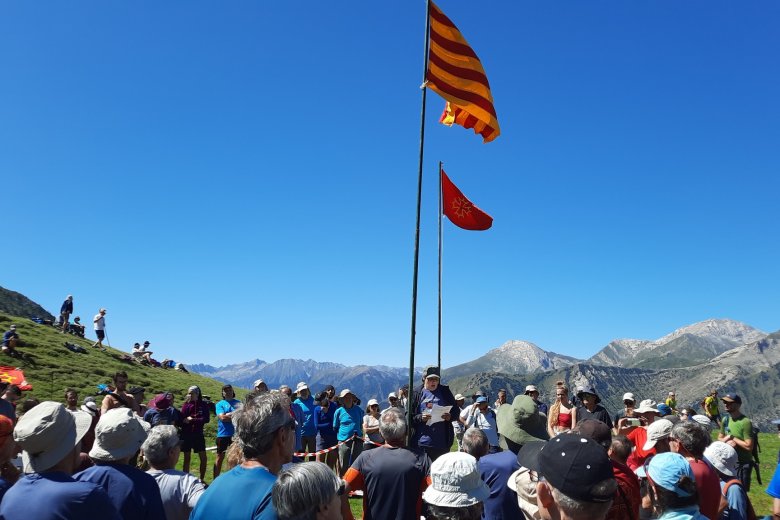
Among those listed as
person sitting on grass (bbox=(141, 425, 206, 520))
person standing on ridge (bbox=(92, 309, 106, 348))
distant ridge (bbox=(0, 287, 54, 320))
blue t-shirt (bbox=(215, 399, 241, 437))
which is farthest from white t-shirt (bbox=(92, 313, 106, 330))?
distant ridge (bbox=(0, 287, 54, 320))

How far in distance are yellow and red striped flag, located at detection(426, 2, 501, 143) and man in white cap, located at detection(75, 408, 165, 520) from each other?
8.43 meters

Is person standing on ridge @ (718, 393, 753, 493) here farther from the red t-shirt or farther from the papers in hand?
the papers in hand

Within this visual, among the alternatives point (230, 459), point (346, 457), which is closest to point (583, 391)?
point (346, 457)

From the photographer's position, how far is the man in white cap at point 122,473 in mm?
3680

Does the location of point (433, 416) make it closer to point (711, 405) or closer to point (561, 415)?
point (561, 415)

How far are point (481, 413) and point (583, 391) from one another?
3.04 m

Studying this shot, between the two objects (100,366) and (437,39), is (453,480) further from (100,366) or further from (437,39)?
(100,366)

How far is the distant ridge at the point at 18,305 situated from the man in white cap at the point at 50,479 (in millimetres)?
93615

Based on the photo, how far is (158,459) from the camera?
4430mm

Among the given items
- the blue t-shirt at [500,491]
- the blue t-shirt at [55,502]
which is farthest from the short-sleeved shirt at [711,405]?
the blue t-shirt at [55,502]

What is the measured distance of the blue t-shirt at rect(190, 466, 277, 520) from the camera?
307cm

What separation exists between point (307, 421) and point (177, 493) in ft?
29.4

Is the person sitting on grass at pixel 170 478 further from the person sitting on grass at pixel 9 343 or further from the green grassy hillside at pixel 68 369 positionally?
the person sitting on grass at pixel 9 343

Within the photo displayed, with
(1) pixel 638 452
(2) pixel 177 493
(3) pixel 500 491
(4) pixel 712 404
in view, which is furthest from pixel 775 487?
(4) pixel 712 404
